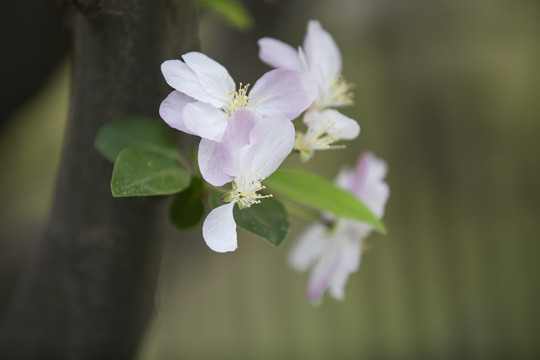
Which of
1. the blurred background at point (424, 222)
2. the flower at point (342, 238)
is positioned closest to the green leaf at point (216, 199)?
the flower at point (342, 238)

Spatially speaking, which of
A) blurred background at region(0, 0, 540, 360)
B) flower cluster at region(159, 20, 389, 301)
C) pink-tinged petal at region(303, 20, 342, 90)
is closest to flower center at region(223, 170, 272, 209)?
flower cluster at region(159, 20, 389, 301)

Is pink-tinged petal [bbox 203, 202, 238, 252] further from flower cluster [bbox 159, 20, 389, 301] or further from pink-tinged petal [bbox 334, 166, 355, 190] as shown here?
pink-tinged petal [bbox 334, 166, 355, 190]

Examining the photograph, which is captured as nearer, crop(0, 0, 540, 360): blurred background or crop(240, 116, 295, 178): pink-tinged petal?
crop(240, 116, 295, 178): pink-tinged petal

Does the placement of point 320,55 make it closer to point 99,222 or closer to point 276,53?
point 276,53

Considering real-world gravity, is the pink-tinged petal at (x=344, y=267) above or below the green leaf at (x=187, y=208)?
below

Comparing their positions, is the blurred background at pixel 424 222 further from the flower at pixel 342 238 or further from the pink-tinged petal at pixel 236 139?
the pink-tinged petal at pixel 236 139
